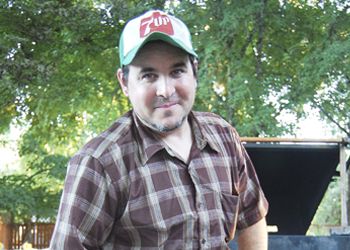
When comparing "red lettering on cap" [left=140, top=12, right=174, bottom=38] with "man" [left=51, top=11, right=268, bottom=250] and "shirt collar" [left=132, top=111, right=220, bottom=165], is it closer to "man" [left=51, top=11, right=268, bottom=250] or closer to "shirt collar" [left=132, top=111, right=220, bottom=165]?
"man" [left=51, top=11, right=268, bottom=250]

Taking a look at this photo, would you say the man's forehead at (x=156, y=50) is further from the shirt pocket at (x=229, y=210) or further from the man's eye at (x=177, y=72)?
the shirt pocket at (x=229, y=210)

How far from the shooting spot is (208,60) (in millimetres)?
6379

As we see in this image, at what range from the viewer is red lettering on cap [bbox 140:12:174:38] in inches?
44.4

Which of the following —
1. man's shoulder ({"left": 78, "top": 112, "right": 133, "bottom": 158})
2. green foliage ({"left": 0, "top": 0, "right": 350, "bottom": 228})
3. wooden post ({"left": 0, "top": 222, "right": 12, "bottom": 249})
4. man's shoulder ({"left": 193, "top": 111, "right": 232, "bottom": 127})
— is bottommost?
wooden post ({"left": 0, "top": 222, "right": 12, "bottom": 249})

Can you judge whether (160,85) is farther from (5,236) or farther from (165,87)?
(5,236)

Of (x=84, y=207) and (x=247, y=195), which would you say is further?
(x=247, y=195)

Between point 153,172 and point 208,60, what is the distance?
533 cm

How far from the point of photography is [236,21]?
6246mm

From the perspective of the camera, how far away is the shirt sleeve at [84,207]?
3.46 feet

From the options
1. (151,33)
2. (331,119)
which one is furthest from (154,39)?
(331,119)

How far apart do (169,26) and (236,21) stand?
205 inches

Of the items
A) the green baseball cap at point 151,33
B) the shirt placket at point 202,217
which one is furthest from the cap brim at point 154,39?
the shirt placket at point 202,217

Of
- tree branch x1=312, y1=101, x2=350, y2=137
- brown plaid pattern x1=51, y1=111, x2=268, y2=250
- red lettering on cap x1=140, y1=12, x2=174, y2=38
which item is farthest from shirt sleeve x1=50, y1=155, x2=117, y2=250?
tree branch x1=312, y1=101, x2=350, y2=137

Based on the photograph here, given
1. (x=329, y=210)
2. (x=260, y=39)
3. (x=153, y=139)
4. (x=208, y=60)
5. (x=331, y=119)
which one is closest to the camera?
(x=153, y=139)
